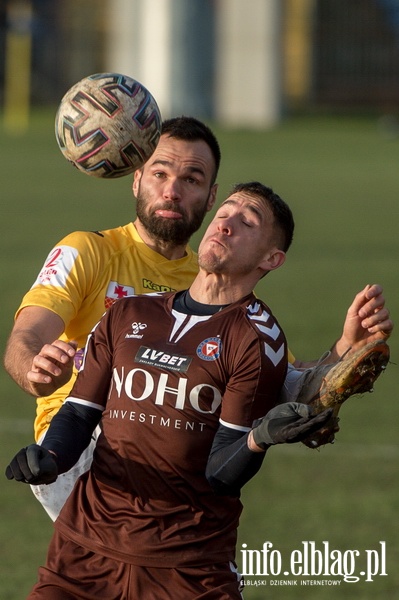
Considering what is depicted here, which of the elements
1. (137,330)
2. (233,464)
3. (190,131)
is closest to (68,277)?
(190,131)

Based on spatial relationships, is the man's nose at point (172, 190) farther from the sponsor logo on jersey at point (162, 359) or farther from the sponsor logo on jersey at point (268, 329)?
the sponsor logo on jersey at point (162, 359)

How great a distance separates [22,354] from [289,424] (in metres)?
1.62

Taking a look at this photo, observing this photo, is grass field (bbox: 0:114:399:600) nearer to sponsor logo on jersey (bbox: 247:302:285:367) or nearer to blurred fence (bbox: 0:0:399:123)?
sponsor logo on jersey (bbox: 247:302:285:367)

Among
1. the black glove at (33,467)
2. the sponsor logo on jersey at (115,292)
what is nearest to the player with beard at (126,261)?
the sponsor logo on jersey at (115,292)

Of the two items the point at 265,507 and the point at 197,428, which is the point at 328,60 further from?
the point at 197,428

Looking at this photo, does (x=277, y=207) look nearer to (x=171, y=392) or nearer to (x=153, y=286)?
(x=171, y=392)

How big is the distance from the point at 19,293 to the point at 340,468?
26.9 ft

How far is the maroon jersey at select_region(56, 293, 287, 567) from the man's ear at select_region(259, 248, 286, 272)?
9.6 inches

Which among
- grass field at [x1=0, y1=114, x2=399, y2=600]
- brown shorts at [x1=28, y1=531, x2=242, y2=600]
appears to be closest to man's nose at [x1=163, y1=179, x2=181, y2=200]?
brown shorts at [x1=28, y1=531, x2=242, y2=600]

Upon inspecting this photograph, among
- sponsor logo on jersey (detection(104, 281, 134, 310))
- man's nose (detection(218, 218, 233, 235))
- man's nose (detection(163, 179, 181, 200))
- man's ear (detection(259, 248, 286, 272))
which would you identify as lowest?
man's ear (detection(259, 248, 286, 272))

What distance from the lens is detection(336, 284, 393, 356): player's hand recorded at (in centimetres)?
550

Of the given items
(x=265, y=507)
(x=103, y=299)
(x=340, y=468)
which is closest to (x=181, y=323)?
(x=103, y=299)

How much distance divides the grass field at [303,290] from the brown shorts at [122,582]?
2537 mm

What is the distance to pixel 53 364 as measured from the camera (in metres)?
5.27
